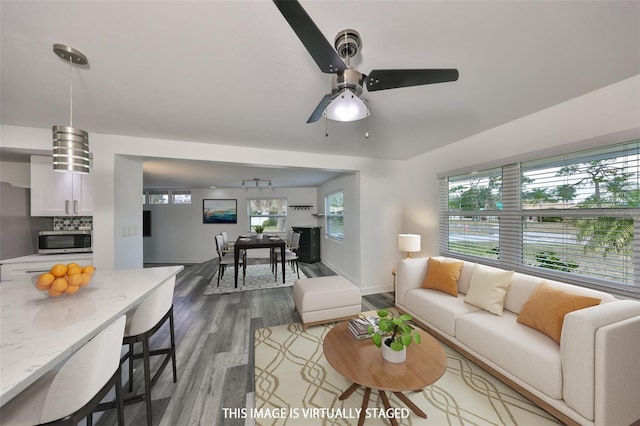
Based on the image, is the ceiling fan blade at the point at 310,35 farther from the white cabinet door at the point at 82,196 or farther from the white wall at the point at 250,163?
the white cabinet door at the point at 82,196

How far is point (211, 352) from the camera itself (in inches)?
91.3

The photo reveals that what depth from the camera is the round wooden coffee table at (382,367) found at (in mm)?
1349

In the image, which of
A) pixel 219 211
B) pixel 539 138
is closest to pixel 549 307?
pixel 539 138

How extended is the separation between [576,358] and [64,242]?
511 centimetres

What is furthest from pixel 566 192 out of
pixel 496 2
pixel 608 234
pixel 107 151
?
pixel 107 151

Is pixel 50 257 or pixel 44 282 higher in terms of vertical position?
pixel 44 282

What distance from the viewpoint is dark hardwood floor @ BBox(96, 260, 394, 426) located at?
64.2 inches

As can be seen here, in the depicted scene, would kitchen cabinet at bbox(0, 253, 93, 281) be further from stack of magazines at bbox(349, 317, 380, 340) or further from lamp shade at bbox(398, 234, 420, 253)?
lamp shade at bbox(398, 234, 420, 253)

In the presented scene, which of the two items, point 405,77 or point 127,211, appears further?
point 127,211

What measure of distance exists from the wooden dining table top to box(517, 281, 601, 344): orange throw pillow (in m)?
0.86

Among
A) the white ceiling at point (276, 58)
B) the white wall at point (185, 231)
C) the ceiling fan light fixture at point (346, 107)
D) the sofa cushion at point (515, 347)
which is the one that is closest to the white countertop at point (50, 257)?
the white ceiling at point (276, 58)

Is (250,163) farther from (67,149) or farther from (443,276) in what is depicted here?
(443,276)

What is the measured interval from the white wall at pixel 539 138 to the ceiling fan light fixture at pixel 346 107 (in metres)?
2.11

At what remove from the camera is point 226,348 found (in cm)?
239
